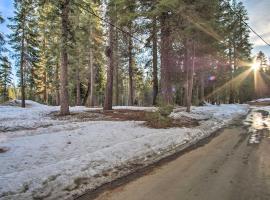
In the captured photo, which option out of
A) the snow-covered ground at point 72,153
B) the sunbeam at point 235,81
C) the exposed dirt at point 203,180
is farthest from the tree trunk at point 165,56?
the sunbeam at point 235,81

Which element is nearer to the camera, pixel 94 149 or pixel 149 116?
pixel 94 149

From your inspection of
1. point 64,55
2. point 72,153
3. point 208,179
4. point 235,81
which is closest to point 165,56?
point 64,55

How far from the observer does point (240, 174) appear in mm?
7301

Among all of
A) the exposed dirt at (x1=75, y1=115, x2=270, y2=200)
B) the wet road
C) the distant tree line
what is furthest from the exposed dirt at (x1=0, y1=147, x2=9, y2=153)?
the distant tree line

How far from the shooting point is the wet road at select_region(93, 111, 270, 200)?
5859 mm

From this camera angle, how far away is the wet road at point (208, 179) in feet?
19.2

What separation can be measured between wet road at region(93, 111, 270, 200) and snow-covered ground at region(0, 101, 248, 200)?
0.77 metres

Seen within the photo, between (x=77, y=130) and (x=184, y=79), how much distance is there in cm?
2240

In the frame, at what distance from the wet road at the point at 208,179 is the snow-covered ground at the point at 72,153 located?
2.54ft

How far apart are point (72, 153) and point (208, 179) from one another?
12.9 ft

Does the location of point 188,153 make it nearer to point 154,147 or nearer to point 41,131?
point 154,147

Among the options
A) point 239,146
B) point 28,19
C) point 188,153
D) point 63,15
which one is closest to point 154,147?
point 188,153

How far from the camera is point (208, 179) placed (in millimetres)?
6883

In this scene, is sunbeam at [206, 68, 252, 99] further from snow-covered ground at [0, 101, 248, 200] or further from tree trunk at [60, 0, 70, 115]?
snow-covered ground at [0, 101, 248, 200]
